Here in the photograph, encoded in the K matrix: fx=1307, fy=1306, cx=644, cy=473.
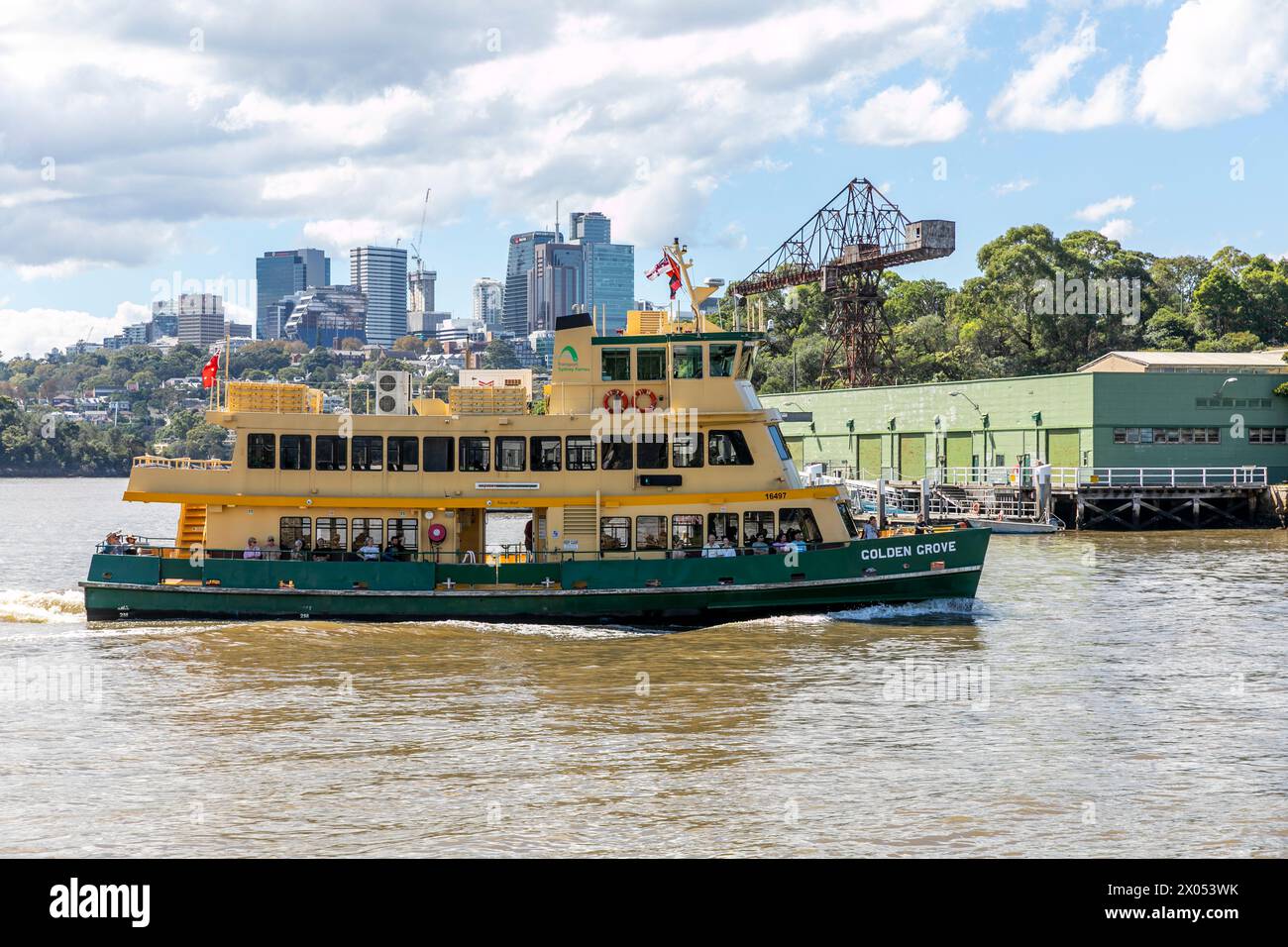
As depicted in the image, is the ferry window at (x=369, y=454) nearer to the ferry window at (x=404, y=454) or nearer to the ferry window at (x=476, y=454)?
the ferry window at (x=404, y=454)

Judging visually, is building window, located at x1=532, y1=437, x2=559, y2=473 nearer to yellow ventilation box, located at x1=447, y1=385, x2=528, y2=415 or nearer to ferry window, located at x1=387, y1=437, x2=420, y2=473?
yellow ventilation box, located at x1=447, y1=385, x2=528, y2=415

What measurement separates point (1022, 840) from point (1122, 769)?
3519 millimetres

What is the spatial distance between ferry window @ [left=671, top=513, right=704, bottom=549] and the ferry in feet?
0.17

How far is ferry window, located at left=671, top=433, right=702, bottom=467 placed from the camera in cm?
3133

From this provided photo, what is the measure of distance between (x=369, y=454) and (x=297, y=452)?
5.49ft

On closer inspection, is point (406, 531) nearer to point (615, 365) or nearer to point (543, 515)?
point (543, 515)

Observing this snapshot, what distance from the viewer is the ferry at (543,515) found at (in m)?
30.5

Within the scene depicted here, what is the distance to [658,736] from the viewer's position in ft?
63.2

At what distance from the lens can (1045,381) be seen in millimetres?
69062

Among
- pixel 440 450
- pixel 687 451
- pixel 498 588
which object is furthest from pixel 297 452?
pixel 687 451

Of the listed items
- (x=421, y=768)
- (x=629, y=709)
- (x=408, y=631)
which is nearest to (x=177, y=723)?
(x=421, y=768)

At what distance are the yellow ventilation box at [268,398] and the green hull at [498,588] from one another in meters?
3.71
